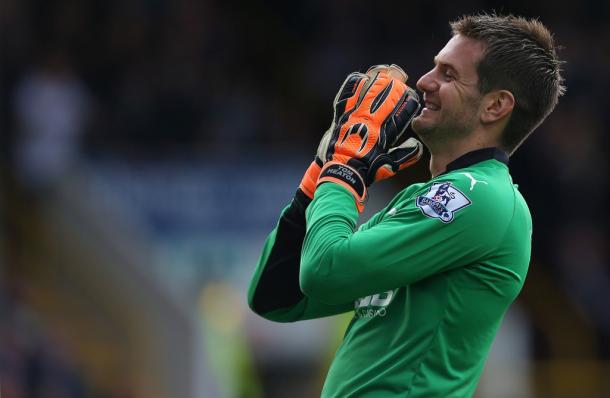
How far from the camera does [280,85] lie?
48.1ft

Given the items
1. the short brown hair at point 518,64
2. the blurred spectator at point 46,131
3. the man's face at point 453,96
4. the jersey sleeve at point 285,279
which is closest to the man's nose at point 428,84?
the man's face at point 453,96

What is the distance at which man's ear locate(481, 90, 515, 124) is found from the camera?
12.3 ft

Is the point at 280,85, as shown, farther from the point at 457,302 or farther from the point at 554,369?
the point at 457,302

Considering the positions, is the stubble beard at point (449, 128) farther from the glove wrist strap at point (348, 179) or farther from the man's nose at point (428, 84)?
the glove wrist strap at point (348, 179)

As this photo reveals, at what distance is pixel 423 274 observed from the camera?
3523mm

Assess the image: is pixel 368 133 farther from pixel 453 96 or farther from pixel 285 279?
pixel 285 279

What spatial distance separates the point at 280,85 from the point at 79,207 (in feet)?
11.9

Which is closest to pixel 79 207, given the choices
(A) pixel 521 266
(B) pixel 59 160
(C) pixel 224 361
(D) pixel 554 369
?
(B) pixel 59 160

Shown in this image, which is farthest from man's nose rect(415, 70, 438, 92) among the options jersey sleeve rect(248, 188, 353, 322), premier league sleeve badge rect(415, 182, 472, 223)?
jersey sleeve rect(248, 188, 353, 322)

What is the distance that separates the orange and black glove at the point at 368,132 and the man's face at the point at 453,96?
0.05 m

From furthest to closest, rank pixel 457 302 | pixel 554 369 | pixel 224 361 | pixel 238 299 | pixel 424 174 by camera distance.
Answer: pixel 424 174 → pixel 554 369 → pixel 238 299 → pixel 224 361 → pixel 457 302

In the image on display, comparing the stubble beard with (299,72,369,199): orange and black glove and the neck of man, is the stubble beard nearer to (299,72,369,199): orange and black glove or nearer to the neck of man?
the neck of man

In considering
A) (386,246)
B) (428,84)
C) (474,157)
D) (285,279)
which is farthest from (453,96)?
(285,279)

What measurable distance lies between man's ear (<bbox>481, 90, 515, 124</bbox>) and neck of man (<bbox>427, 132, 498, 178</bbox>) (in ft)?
0.21
